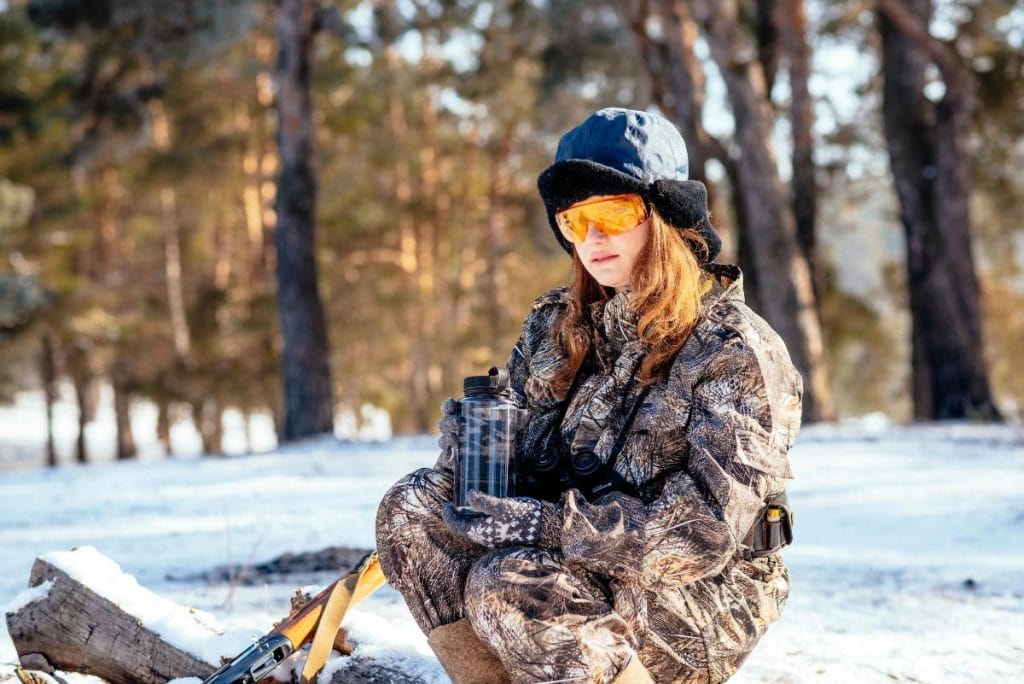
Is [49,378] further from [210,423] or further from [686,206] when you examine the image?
[686,206]

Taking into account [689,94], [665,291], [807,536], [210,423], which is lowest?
[210,423]

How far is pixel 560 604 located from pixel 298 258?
9.81 meters

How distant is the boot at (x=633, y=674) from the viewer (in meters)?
2.17

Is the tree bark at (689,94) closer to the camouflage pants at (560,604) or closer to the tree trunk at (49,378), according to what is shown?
the camouflage pants at (560,604)

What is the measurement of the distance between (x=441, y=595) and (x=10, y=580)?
9.04ft

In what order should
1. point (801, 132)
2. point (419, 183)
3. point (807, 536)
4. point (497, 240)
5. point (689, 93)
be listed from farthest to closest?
point (419, 183)
point (497, 240)
point (801, 132)
point (689, 93)
point (807, 536)

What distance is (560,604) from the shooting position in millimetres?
2143

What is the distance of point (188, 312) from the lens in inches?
814

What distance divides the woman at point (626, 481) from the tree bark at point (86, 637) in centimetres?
94

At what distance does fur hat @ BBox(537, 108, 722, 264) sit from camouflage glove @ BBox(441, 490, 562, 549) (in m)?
0.69

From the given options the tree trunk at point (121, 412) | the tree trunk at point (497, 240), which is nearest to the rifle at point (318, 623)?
the tree trunk at point (121, 412)

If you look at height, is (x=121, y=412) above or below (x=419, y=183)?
below

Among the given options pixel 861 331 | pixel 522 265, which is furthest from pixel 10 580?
pixel 522 265

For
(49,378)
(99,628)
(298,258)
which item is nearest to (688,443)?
(99,628)
